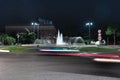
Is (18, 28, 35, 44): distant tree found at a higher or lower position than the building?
lower

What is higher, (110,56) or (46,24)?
(46,24)

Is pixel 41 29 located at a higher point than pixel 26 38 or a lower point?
higher

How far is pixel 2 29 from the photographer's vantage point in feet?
441

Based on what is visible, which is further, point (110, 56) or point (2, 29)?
point (2, 29)

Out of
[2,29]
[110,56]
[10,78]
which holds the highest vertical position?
[2,29]

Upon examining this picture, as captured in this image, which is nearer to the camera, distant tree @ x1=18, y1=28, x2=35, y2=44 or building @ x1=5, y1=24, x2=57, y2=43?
distant tree @ x1=18, y1=28, x2=35, y2=44

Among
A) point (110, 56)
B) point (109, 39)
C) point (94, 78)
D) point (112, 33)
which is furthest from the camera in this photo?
point (109, 39)

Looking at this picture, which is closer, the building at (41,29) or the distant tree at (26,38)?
the distant tree at (26,38)

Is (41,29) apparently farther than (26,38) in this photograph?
Yes

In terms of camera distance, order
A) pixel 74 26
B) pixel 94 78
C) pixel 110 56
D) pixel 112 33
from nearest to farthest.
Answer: pixel 94 78
pixel 110 56
pixel 112 33
pixel 74 26

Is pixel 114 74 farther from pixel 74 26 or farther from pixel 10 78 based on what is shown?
pixel 74 26

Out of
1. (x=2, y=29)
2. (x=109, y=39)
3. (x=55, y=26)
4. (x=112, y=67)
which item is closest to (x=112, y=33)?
(x=109, y=39)

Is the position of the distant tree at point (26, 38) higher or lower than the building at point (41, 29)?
lower

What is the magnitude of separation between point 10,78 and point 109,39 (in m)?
91.5
